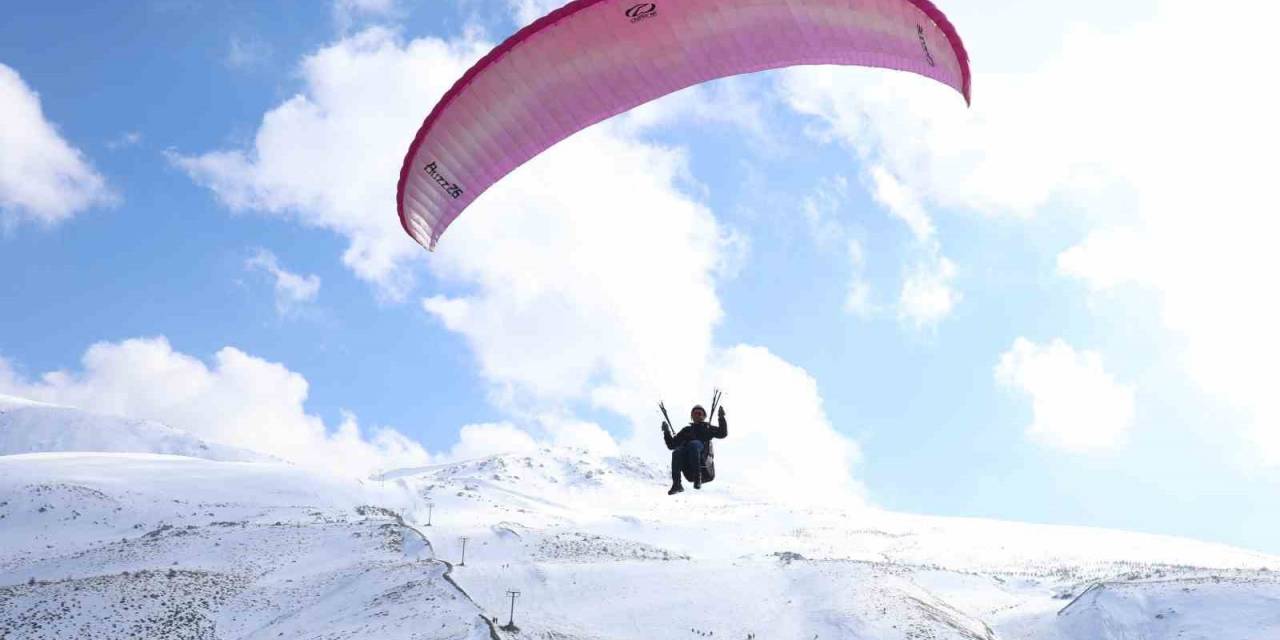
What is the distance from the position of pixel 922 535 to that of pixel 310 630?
291 feet

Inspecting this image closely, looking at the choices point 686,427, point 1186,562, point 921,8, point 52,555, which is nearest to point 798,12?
point 921,8

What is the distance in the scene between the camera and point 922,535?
10494 cm

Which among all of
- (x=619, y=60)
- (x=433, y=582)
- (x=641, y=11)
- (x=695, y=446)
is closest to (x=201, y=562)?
(x=433, y=582)

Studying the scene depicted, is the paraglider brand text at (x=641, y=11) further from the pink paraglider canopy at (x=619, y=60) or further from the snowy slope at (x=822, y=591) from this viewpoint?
the snowy slope at (x=822, y=591)

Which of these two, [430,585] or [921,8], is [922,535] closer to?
[430,585]

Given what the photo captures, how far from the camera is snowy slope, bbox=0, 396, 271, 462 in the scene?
178 m

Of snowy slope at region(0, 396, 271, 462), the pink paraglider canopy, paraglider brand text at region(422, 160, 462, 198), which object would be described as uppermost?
snowy slope at region(0, 396, 271, 462)

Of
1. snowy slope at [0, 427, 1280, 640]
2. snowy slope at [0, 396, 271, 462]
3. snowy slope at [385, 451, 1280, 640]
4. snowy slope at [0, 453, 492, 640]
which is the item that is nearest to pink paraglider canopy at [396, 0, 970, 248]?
snowy slope at [0, 427, 1280, 640]

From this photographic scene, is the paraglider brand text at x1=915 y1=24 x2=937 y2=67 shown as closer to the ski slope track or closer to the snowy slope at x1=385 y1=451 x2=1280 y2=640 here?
the ski slope track

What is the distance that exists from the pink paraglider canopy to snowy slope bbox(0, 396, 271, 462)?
180 m

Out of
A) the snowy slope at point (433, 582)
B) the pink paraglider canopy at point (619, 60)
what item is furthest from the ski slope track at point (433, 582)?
the pink paraglider canopy at point (619, 60)

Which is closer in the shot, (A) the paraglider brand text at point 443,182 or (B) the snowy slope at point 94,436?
(A) the paraglider brand text at point 443,182

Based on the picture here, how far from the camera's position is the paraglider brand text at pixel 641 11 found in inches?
416

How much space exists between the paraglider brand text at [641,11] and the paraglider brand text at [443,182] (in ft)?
12.1
